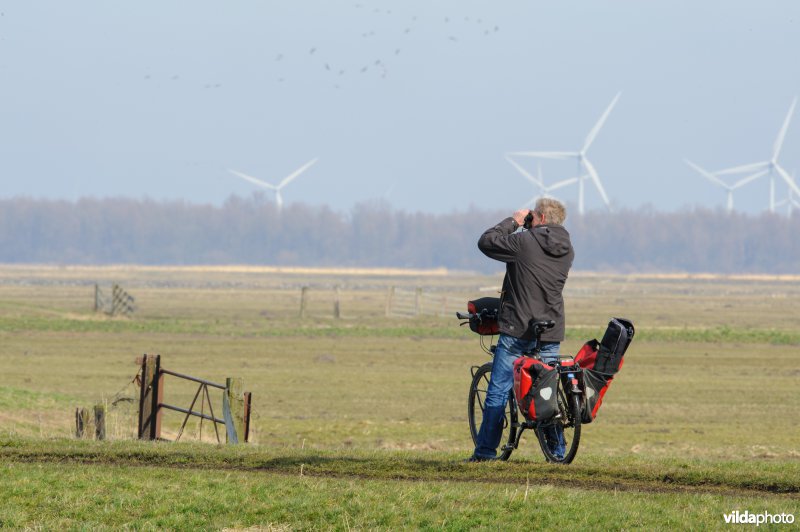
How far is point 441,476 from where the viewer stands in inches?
459

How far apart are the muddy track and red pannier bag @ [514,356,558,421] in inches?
21.6

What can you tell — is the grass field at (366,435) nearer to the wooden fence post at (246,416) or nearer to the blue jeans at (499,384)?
the blue jeans at (499,384)

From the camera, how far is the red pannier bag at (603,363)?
11.6m

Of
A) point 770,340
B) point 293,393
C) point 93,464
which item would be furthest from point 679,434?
point 770,340

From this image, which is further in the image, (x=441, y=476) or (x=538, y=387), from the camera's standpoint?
(x=441, y=476)

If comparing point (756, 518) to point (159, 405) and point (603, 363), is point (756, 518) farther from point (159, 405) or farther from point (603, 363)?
point (159, 405)

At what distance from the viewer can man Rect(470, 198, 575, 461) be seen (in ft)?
37.5

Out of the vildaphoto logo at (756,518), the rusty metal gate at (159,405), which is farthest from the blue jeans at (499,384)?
the rusty metal gate at (159,405)

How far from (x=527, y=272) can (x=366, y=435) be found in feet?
36.4

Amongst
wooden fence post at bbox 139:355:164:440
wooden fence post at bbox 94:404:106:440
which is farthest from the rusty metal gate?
wooden fence post at bbox 94:404:106:440

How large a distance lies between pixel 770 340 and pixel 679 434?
2469cm

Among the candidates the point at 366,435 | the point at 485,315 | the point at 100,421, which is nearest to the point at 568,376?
the point at 485,315

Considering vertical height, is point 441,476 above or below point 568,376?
below

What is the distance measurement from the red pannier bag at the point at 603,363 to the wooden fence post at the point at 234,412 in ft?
23.8
